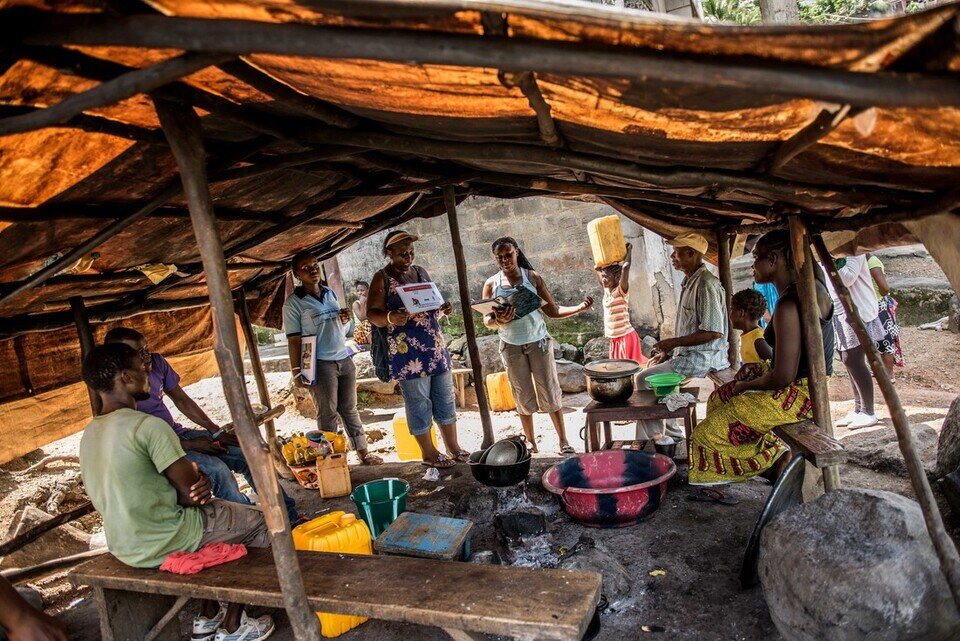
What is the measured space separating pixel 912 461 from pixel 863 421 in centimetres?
348

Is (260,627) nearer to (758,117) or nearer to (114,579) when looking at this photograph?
(114,579)

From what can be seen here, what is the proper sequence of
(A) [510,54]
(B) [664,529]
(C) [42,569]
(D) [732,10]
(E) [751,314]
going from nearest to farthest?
1. (A) [510,54]
2. (B) [664,529]
3. (E) [751,314]
4. (C) [42,569]
5. (D) [732,10]

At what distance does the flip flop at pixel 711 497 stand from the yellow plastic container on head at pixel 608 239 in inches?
123

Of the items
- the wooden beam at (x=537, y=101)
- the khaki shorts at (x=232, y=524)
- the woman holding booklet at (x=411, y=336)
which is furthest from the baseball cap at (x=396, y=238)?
the wooden beam at (x=537, y=101)

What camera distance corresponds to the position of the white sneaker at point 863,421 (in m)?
5.71

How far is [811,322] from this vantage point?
3.51 meters

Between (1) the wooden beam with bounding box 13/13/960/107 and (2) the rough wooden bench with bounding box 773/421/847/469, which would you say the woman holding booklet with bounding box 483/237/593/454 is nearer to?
(2) the rough wooden bench with bounding box 773/421/847/469

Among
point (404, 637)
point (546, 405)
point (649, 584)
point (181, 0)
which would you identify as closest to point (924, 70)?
point (181, 0)

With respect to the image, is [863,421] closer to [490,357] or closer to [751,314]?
[751,314]

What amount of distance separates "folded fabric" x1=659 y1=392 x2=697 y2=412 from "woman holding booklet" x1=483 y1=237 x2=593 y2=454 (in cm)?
131

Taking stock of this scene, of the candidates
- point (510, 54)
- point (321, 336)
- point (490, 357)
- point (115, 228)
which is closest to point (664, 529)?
point (321, 336)

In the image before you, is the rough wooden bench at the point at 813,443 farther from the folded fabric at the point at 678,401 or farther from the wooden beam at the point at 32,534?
the wooden beam at the point at 32,534

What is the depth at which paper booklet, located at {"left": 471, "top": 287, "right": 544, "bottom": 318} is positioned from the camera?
5.45 m

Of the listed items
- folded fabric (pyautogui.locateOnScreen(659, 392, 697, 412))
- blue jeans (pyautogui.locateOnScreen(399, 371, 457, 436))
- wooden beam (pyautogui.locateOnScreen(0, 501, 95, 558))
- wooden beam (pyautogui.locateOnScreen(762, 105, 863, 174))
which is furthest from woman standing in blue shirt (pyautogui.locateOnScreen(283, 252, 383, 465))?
wooden beam (pyautogui.locateOnScreen(762, 105, 863, 174))
